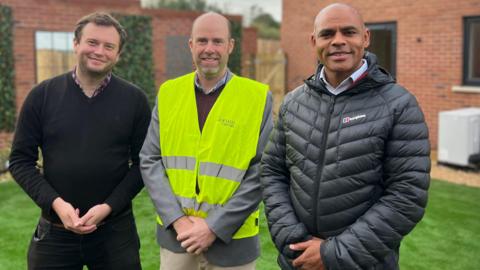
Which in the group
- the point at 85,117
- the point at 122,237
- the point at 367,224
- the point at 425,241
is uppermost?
the point at 85,117

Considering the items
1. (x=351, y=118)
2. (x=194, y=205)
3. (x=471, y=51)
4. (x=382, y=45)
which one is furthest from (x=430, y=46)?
(x=351, y=118)

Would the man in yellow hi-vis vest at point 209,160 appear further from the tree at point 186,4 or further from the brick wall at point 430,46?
the tree at point 186,4

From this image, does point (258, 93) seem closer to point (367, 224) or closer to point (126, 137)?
point (126, 137)

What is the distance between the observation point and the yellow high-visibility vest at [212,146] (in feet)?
9.12

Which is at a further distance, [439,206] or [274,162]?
[439,206]

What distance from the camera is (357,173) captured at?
7.25ft

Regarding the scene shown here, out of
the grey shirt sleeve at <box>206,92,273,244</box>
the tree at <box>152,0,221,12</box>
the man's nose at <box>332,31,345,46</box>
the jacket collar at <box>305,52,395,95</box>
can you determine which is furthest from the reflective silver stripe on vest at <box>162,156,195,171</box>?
the tree at <box>152,0,221,12</box>

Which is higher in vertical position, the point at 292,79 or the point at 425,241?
the point at 292,79

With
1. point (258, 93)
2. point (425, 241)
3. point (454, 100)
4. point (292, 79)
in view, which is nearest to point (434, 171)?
point (454, 100)

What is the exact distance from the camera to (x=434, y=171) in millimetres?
9188

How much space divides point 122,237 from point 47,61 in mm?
7987

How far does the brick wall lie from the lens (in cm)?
1034

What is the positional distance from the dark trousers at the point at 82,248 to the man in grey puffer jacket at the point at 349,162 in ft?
3.19

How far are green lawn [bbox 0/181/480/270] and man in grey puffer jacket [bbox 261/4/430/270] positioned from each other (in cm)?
257
